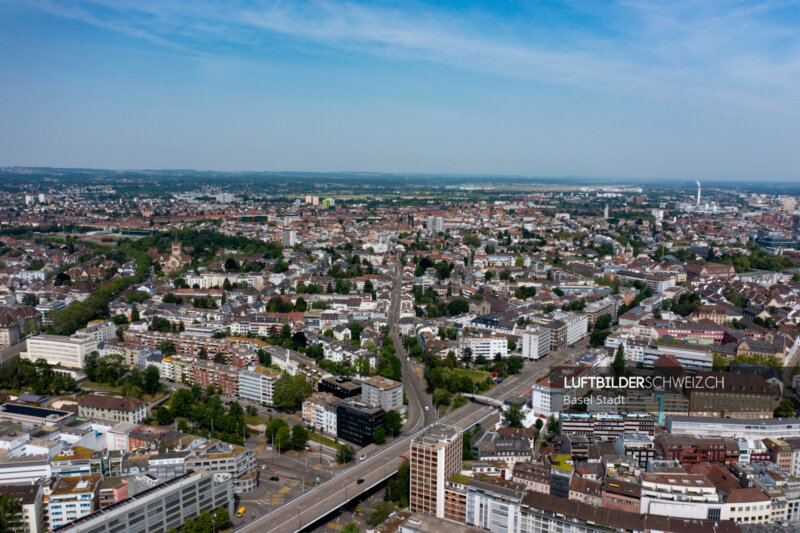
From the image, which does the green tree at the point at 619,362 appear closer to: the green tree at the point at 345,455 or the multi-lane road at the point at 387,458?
the multi-lane road at the point at 387,458

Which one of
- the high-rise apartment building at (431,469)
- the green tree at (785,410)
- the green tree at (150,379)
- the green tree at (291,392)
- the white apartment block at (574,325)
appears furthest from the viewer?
the white apartment block at (574,325)

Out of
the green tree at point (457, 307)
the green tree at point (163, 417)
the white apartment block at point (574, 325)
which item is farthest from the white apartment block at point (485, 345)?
the green tree at point (163, 417)

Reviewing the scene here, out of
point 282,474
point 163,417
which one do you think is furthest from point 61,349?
point 282,474

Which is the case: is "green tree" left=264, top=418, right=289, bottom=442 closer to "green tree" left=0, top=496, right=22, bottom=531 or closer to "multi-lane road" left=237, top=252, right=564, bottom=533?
"multi-lane road" left=237, top=252, right=564, bottom=533

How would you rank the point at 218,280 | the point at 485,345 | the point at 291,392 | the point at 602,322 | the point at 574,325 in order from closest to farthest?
the point at 291,392
the point at 485,345
the point at 574,325
the point at 602,322
the point at 218,280

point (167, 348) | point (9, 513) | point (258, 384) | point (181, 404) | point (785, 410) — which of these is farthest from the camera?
point (167, 348)

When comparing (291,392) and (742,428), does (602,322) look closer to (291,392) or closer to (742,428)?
(742,428)

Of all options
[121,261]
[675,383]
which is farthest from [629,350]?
[121,261]
